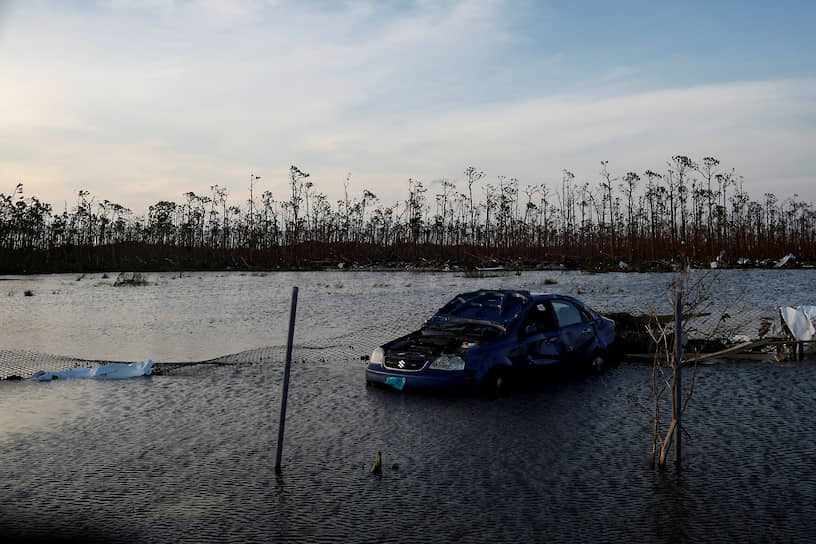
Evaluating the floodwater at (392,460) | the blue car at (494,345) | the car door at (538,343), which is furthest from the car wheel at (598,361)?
the car door at (538,343)

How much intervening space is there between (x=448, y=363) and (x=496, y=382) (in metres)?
0.84

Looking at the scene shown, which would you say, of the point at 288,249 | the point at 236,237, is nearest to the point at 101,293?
the point at 288,249

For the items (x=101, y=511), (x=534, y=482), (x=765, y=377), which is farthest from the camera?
(x=765, y=377)

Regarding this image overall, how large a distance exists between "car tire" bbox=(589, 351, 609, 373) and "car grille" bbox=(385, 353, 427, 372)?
12.5 ft

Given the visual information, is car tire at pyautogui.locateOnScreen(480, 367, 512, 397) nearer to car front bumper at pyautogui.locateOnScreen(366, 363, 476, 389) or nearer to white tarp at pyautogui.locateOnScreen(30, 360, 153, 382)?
car front bumper at pyautogui.locateOnScreen(366, 363, 476, 389)

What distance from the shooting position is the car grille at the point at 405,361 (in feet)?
37.3

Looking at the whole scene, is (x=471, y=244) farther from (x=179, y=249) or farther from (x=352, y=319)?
(x=352, y=319)

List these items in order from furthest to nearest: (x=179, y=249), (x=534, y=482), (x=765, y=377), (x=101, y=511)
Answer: (x=179, y=249), (x=765, y=377), (x=534, y=482), (x=101, y=511)

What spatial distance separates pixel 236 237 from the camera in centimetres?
9219

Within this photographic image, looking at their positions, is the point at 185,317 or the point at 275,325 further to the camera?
the point at 185,317

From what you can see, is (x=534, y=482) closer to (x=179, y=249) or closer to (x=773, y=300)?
(x=773, y=300)

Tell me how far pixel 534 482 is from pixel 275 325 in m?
16.8

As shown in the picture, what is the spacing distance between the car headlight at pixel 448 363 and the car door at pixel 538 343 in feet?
3.37

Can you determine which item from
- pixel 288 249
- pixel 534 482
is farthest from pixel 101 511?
pixel 288 249
